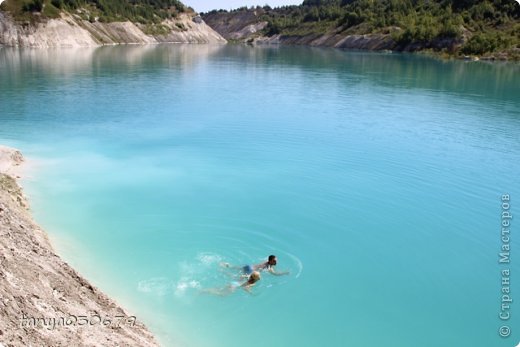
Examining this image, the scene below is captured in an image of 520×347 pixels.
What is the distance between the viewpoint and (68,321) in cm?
1169

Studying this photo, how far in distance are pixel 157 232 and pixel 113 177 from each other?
785cm

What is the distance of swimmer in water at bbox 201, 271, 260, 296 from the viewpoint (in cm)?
1664

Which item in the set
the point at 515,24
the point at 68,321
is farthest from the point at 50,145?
the point at 515,24

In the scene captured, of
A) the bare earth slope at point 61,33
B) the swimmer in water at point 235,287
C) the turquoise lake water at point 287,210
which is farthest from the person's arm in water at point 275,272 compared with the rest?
the bare earth slope at point 61,33

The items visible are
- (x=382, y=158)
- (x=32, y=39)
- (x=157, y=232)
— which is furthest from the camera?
(x=32, y=39)

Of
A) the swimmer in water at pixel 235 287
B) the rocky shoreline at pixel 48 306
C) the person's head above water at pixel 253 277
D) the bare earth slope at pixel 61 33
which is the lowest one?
the swimmer in water at pixel 235 287

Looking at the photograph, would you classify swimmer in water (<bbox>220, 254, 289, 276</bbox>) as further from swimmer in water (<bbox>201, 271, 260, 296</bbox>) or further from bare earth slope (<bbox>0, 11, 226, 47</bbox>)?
bare earth slope (<bbox>0, 11, 226, 47</bbox>)

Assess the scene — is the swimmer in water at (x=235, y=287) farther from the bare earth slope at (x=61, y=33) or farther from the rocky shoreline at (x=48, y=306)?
Result: the bare earth slope at (x=61, y=33)

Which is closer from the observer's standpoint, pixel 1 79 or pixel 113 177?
pixel 113 177

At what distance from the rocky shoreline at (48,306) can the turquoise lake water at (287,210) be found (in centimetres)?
199

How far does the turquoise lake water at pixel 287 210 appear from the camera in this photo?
1596 cm

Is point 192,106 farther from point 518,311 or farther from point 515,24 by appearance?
point 515,24

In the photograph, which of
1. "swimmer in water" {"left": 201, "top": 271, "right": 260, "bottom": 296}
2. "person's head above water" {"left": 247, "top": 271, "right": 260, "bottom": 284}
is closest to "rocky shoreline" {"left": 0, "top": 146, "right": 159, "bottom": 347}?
"swimmer in water" {"left": 201, "top": 271, "right": 260, "bottom": 296}

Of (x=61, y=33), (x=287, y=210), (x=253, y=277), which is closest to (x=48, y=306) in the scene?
(x=253, y=277)
